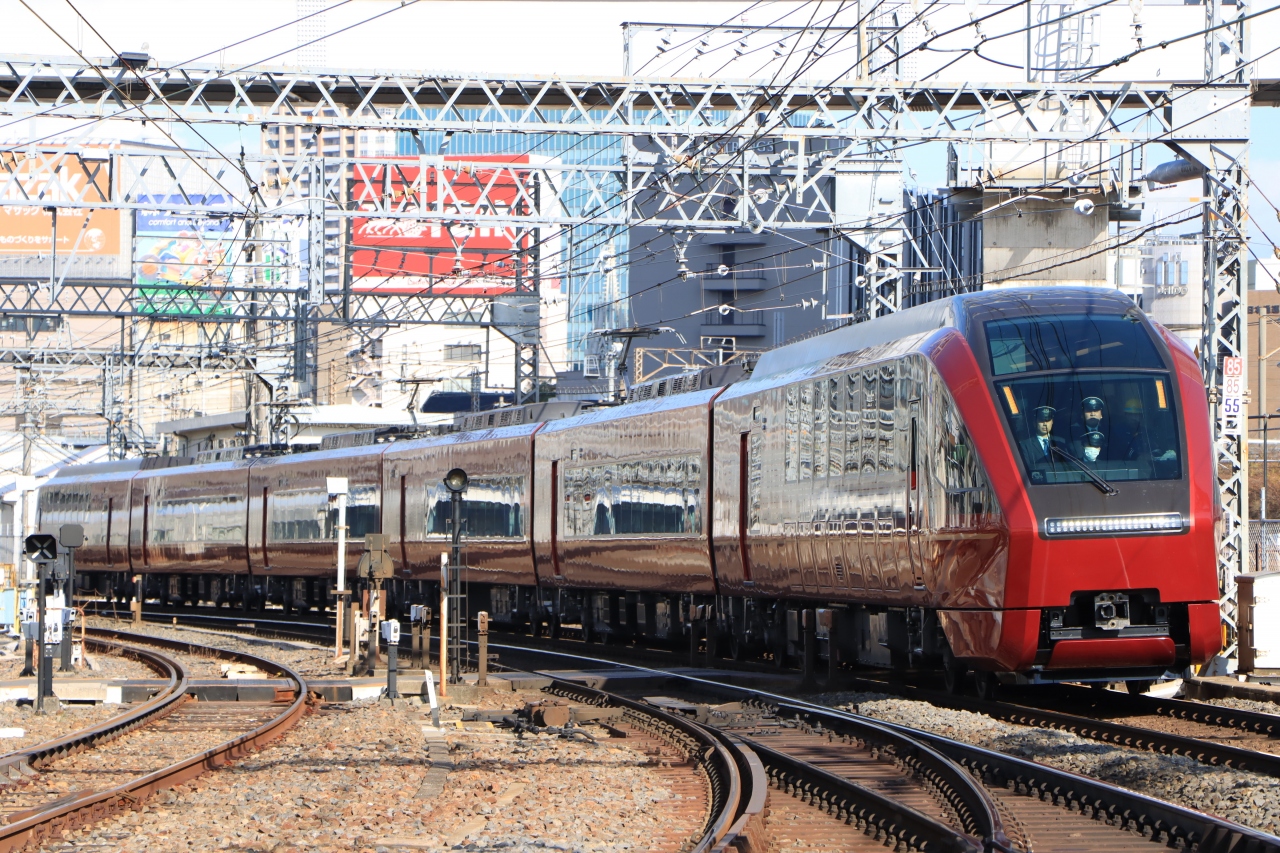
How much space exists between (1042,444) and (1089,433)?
1.33ft

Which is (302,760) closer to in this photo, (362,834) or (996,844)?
(362,834)

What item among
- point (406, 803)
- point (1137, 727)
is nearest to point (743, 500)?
point (1137, 727)

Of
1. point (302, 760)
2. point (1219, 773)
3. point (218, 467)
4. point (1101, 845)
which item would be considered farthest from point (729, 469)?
point (218, 467)

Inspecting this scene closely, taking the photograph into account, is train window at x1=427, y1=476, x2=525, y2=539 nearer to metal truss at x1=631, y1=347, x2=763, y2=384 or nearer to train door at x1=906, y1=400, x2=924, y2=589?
metal truss at x1=631, y1=347, x2=763, y2=384

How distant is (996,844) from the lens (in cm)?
843

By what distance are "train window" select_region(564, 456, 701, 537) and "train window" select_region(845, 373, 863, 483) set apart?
4631 mm

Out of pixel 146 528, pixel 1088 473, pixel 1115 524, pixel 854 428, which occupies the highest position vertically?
pixel 854 428

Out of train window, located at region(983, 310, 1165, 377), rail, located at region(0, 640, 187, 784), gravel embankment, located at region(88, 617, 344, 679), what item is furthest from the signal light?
train window, located at region(983, 310, 1165, 377)

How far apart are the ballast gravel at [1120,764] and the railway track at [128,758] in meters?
5.34

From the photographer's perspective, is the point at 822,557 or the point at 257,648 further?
the point at 257,648

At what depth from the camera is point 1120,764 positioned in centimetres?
1139

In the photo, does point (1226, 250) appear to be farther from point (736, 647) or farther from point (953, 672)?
point (736, 647)

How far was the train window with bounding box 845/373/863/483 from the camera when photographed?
16312 millimetres

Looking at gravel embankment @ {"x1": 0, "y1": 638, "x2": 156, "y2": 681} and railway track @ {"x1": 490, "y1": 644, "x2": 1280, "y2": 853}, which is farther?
gravel embankment @ {"x1": 0, "y1": 638, "x2": 156, "y2": 681}
